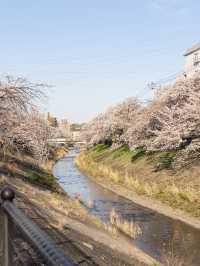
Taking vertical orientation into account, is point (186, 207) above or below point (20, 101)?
below

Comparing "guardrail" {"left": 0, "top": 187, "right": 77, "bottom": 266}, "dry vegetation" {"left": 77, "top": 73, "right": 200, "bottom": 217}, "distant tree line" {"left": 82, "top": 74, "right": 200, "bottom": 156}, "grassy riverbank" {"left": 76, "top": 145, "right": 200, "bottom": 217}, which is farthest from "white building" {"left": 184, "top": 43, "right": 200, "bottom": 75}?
"guardrail" {"left": 0, "top": 187, "right": 77, "bottom": 266}

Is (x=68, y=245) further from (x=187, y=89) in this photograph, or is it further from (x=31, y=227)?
(x=187, y=89)

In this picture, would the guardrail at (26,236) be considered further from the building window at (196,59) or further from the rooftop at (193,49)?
the rooftop at (193,49)

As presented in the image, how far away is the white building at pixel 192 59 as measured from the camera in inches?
2489

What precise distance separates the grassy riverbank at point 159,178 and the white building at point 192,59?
27.8 metres

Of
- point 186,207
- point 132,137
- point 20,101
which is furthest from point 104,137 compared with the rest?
point 20,101

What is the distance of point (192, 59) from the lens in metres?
65.1

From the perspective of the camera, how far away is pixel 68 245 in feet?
31.7

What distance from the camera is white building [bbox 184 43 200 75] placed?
63219 mm

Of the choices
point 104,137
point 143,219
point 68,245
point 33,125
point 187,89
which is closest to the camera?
point 68,245

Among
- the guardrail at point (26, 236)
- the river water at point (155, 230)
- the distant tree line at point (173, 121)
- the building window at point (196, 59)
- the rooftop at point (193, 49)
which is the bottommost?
the river water at point (155, 230)

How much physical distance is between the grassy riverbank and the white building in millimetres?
27793

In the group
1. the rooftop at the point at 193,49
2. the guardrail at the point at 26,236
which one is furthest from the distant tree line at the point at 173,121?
the rooftop at the point at 193,49

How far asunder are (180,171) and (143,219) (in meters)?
7.64
